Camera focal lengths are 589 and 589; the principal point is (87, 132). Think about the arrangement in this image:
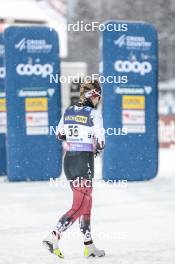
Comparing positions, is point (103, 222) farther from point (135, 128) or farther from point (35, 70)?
point (35, 70)

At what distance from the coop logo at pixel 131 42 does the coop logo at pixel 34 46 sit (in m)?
1.20

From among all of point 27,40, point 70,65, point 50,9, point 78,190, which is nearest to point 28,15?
point 50,9

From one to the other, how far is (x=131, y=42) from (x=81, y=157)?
507 cm

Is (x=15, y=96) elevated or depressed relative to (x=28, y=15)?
depressed

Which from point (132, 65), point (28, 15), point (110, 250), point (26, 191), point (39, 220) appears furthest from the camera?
point (28, 15)

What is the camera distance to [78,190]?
17.0 feet

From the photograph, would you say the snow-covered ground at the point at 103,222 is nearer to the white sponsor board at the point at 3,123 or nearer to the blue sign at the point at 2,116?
the blue sign at the point at 2,116

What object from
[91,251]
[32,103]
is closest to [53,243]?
[91,251]

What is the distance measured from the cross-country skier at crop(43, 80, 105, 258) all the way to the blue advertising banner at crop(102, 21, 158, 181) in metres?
4.65

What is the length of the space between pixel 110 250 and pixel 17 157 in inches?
185

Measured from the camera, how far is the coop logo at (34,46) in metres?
9.95

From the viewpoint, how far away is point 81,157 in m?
5.23

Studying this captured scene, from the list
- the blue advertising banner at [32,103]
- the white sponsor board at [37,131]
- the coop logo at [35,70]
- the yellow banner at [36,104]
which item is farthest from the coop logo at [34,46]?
the white sponsor board at [37,131]

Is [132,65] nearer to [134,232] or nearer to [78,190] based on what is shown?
[134,232]
